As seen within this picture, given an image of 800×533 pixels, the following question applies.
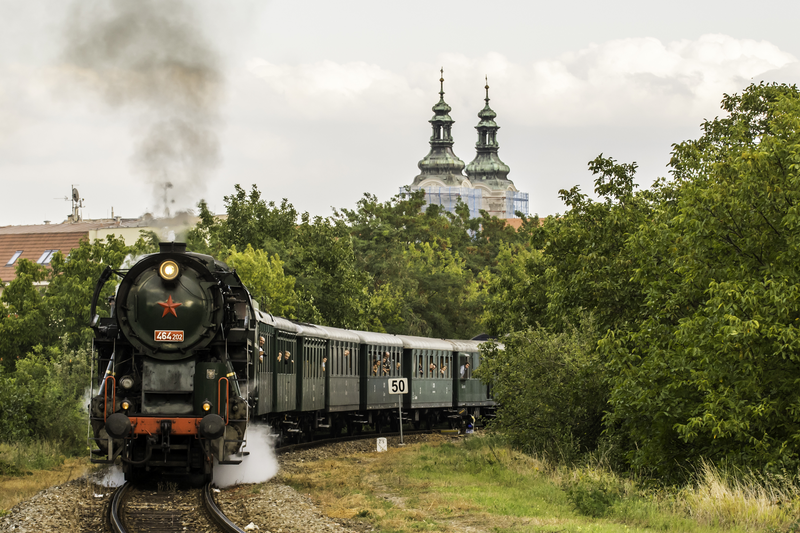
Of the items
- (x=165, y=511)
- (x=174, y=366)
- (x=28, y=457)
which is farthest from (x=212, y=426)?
(x=28, y=457)

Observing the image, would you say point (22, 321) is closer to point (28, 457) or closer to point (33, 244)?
point (33, 244)

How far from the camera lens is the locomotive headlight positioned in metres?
14.3

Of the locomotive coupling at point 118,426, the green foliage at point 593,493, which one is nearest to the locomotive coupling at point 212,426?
Result: the locomotive coupling at point 118,426

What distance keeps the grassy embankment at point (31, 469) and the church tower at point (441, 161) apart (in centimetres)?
12920

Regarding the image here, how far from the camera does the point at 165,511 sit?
1263 cm

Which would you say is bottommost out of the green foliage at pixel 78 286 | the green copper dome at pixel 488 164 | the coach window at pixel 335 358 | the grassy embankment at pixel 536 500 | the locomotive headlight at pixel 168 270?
the grassy embankment at pixel 536 500

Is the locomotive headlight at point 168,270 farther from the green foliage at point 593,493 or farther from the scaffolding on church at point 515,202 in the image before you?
the scaffolding on church at point 515,202

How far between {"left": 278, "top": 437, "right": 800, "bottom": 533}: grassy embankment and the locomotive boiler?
1299 millimetres

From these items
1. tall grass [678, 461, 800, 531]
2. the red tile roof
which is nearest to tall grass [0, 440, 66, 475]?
tall grass [678, 461, 800, 531]

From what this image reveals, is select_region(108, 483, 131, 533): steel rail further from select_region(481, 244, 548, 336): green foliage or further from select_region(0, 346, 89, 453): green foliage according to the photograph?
select_region(481, 244, 548, 336): green foliage

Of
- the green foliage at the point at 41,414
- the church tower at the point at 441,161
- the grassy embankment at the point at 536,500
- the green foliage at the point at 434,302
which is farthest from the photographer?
the church tower at the point at 441,161

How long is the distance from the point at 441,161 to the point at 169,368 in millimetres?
137267

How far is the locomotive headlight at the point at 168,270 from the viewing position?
14320 millimetres

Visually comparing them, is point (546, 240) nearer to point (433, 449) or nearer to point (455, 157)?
point (433, 449)
